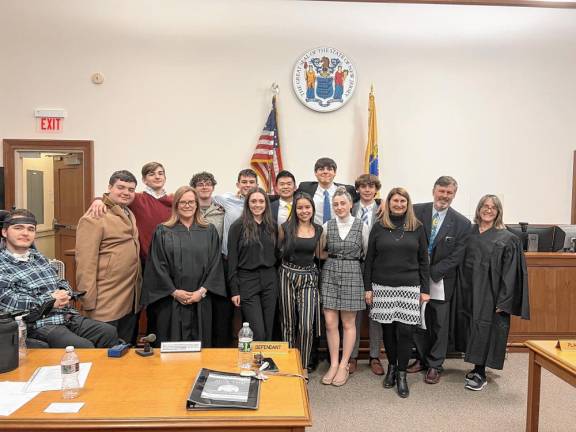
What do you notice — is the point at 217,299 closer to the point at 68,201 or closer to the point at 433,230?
the point at 433,230

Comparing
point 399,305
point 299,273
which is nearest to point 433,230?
point 399,305

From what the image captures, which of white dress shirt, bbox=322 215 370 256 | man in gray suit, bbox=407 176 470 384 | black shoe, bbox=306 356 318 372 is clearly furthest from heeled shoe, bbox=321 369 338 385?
white dress shirt, bbox=322 215 370 256

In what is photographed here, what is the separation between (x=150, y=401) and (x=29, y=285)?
1.35 meters

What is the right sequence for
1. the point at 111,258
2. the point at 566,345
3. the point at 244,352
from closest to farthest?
the point at 244,352 → the point at 566,345 → the point at 111,258

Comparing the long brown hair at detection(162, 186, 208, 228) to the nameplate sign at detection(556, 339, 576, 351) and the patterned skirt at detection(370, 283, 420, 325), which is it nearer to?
the patterned skirt at detection(370, 283, 420, 325)

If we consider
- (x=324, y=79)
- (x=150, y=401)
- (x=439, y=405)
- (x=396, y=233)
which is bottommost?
(x=439, y=405)

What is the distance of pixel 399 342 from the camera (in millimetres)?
3215

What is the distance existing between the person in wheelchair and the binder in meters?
1.11

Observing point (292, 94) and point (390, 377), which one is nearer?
point (390, 377)

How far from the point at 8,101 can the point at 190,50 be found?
2.06 meters

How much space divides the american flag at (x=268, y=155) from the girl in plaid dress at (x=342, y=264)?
1.79 metres

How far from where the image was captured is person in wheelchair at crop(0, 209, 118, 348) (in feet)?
8.05

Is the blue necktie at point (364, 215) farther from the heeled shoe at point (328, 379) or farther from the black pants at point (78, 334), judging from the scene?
the black pants at point (78, 334)

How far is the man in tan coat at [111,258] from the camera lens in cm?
291
